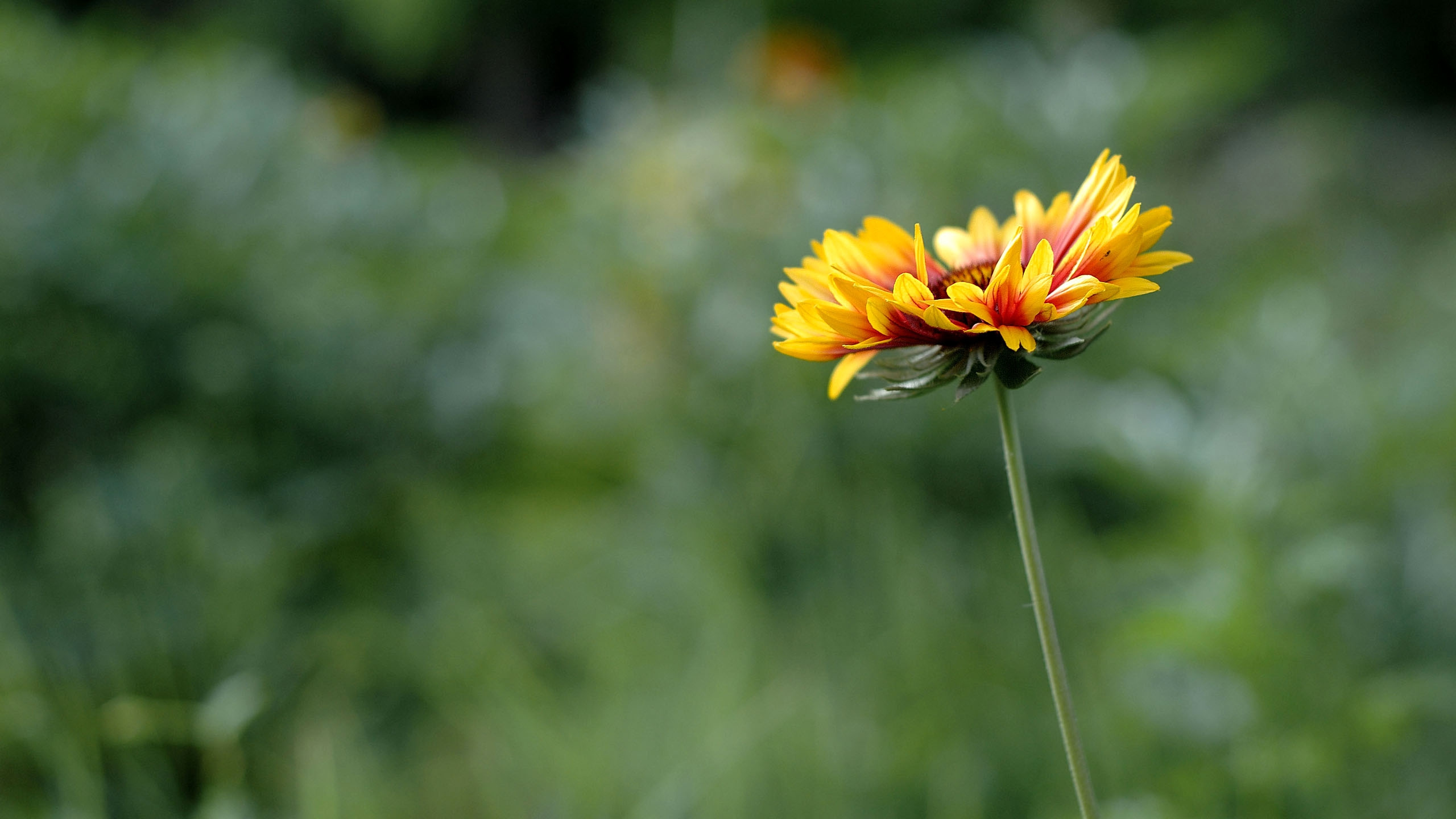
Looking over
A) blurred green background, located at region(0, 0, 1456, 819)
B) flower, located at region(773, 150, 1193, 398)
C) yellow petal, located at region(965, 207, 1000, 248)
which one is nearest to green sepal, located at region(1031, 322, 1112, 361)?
flower, located at region(773, 150, 1193, 398)

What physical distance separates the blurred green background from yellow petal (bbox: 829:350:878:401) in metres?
0.45

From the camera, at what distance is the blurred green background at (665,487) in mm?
961

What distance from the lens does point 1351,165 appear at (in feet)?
17.2

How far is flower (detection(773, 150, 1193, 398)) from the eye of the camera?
0.37 metres

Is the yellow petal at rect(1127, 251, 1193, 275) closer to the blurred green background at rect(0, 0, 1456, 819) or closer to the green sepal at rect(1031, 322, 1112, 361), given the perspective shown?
the green sepal at rect(1031, 322, 1112, 361)

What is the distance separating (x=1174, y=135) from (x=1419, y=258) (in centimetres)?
184

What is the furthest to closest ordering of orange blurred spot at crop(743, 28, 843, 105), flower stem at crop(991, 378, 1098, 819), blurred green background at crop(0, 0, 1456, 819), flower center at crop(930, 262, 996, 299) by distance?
1. orange blurred spot at crop(743, 28, 843, 105)
2. blurred green background at crop(0, 0, 1456, 819)
3. flower center at crop(930, 262, 996, 299)
4. flower stem at crop(991, 378, 1098, 819)

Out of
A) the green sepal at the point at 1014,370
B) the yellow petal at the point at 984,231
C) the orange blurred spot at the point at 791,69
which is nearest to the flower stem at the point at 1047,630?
the green sepal at the point at 1014,370

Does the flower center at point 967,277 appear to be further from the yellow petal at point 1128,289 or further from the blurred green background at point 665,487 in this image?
the blurred green background at point 665,487

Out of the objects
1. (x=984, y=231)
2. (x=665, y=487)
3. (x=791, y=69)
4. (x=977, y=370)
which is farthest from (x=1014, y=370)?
(x=791, y=69)

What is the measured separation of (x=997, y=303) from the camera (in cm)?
38

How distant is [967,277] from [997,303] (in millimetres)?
106

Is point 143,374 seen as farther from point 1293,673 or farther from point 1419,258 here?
point 1419,258

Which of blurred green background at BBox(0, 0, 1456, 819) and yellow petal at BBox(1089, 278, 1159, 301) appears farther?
blurred green background at BBox(0, 0, 1456, 819)
